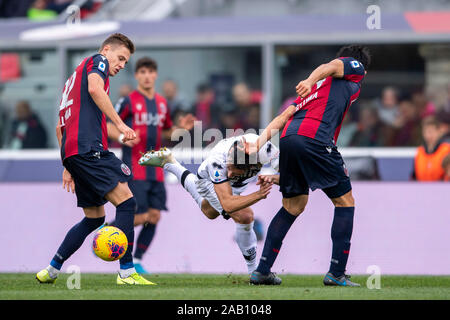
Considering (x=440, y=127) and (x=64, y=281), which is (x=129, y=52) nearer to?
(x=64, y=281)

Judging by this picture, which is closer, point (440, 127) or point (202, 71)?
point (440, 127)

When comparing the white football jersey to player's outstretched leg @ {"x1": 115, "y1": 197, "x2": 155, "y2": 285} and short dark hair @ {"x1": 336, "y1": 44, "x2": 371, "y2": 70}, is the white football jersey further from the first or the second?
short dark hair @ {"x1": 336, "y1": 44, "x2": 371, "y2": 70}

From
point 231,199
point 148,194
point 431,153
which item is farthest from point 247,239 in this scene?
point 431,153

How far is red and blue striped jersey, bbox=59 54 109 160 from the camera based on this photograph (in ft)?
23.5

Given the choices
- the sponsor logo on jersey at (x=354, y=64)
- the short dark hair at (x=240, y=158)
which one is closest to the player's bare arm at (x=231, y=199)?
the short dark hair at (x=240, y=158)

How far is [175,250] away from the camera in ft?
35.0

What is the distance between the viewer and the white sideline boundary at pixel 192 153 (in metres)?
11.7

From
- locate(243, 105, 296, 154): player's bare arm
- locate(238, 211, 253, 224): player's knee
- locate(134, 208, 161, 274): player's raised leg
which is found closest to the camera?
locate(243, 105, 296, 154): player's bare arm

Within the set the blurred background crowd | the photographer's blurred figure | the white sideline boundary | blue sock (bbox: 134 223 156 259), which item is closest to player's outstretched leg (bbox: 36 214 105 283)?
blue sock (bbox: 134 223 156 259)

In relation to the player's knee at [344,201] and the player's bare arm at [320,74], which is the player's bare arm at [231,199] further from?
the player's bare arm at [320,74]

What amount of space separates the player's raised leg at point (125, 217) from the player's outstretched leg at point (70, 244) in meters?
0.27

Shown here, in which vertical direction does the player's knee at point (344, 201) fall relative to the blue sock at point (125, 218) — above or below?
above
